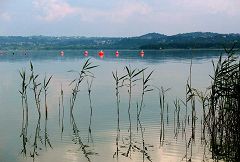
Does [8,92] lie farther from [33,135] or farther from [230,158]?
[230,158]

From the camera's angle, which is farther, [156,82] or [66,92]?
[156,82]

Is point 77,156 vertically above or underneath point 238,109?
underneath

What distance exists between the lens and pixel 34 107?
2838 centimetres

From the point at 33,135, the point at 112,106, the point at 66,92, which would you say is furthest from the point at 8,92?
the point at 33,135

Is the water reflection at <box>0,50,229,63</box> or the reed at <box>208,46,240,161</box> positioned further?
the water reflection at <box>0,50,229,63</box>

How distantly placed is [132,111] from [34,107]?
709 cm

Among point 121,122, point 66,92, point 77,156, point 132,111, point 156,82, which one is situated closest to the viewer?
point 77,156

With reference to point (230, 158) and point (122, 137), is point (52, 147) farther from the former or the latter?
point (230, 158)

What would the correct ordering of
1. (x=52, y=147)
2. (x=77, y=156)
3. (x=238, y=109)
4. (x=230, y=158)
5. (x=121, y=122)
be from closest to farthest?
(x=238, y=109) → (x=230, y=158) → (x=77, y=156) → (x=52, y=147) → (x=121, y=122)

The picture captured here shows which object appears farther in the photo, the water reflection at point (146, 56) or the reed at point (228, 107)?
the water reflection at point (146, 56)

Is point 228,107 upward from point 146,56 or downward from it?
upward

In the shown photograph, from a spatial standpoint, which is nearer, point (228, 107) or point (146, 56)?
point (228, 107)

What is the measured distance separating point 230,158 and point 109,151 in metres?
5.17

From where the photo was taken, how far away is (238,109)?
12750 mm
